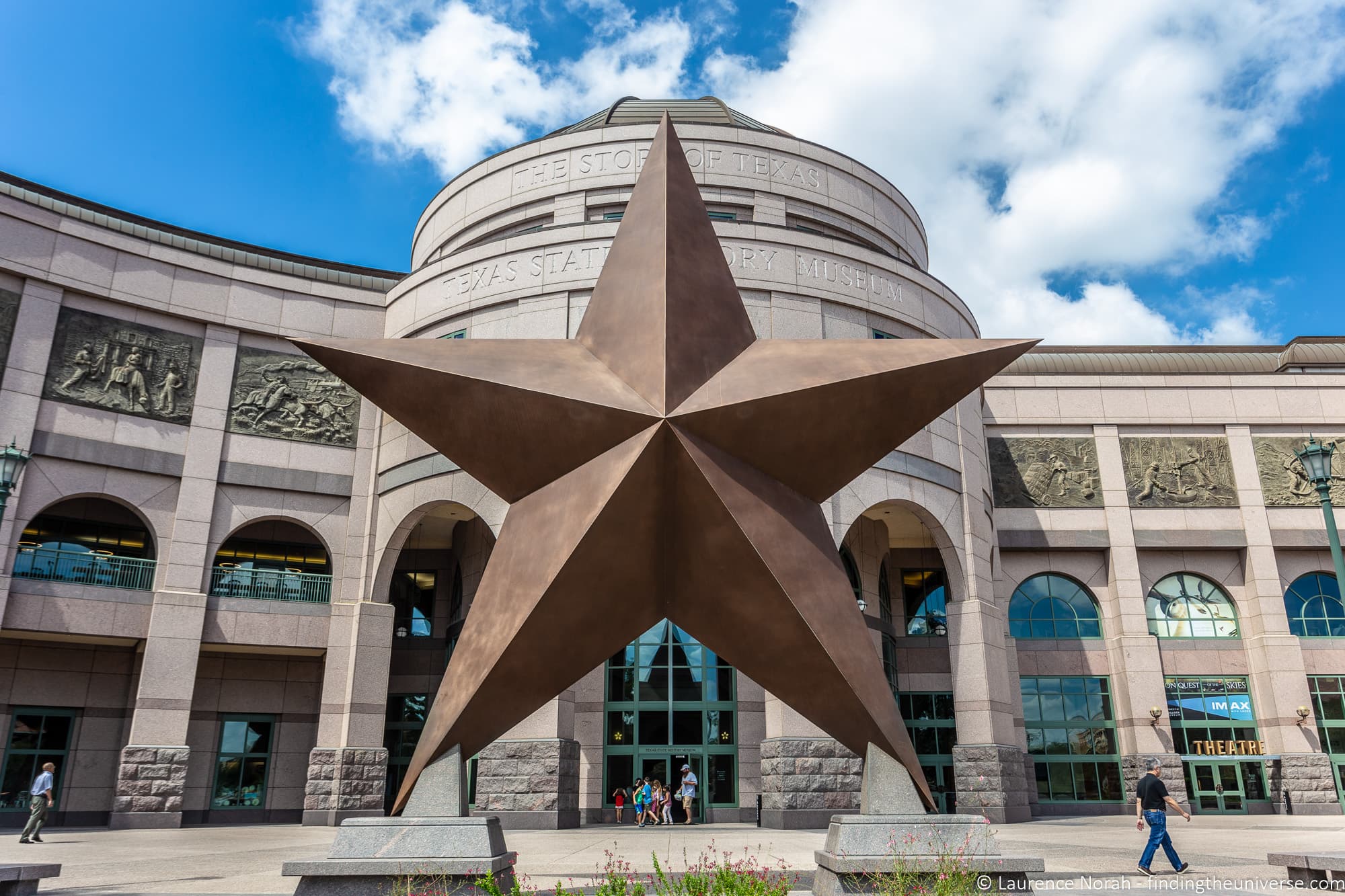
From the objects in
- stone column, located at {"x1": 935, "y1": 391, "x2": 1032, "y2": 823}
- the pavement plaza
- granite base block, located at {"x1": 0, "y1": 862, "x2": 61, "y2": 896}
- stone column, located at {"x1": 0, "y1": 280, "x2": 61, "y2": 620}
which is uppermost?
stone column, located at {"x1": 0, "y1": 280, "x2": 61, "y2": 620}

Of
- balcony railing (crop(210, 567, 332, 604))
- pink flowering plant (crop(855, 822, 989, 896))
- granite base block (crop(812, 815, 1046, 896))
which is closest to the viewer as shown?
pink flowering plant (crop(855, 822, 989, 896))

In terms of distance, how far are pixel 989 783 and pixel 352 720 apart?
57.1 ft

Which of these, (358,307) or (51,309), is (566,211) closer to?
(358,307)

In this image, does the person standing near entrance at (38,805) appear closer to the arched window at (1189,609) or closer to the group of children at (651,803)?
the group of children at (651,803)

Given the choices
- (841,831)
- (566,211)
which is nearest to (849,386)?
(841,831)

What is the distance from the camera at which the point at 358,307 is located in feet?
97.8

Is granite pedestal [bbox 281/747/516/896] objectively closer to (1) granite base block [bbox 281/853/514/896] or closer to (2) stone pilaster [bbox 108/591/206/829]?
(1) granite base block [bbox 281/853/514/896]

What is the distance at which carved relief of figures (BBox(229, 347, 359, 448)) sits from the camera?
27578 millimetres

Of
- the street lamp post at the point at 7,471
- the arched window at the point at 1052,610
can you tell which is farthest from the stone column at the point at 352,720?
the arched window at the point at 1052,610

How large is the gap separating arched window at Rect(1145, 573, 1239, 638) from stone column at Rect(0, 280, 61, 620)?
3548cm

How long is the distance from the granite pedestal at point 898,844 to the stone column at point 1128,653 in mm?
24861

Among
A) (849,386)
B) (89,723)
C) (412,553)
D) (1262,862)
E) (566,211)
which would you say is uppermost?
(566,211)

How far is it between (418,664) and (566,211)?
51.0 feet

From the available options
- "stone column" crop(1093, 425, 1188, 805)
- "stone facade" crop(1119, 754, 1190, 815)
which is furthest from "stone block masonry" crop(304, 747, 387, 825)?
"stone column" crop(1093, 425, 1188, 805)
